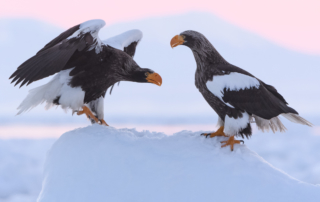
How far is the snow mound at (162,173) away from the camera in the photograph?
3842 millimetres

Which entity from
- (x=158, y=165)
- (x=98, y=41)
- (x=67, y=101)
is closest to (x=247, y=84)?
(x=158, y=165)

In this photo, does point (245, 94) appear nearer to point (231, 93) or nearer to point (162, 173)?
point (231, 93)

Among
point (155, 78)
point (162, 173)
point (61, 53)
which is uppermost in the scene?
Result: point (61, 53)

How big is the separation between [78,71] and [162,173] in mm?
2316

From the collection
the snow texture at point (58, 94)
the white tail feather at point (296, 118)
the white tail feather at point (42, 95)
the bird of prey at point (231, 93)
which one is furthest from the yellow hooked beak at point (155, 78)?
the white tail feather at point (296, 118)

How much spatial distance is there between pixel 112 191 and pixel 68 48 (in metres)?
2.31

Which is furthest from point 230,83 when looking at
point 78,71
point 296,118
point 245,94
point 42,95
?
point 42,95

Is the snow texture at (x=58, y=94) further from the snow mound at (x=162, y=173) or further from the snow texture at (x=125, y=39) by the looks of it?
the snow texture at (x=125, y=39)

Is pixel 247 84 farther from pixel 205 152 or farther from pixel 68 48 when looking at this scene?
pixel 68 48

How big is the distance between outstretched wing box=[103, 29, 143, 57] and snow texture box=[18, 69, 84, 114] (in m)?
1.67

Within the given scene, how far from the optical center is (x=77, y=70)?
5.33 meters

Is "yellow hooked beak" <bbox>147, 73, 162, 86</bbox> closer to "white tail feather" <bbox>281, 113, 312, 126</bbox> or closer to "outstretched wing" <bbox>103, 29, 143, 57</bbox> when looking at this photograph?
"outstretched wing" <bbox>103, 29, 143, 57</bbox>

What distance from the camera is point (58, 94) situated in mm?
5441

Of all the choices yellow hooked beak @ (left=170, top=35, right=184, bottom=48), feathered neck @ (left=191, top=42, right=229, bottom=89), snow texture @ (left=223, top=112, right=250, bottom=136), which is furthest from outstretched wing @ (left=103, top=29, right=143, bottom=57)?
snow texture @ (left=223, top=112, right=250, bottom=136)
